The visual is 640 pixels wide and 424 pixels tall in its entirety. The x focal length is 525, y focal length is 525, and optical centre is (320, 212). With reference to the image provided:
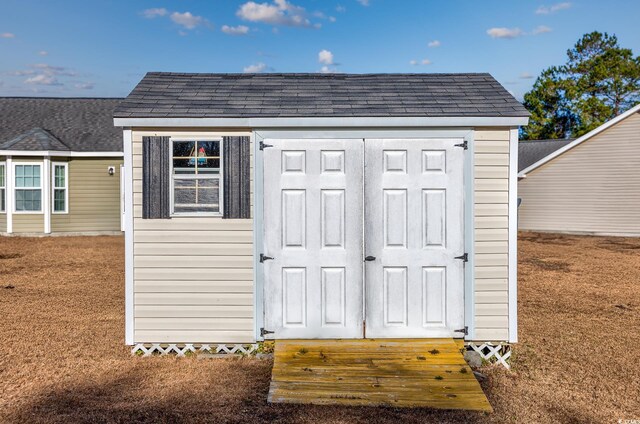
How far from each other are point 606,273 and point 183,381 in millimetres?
11173

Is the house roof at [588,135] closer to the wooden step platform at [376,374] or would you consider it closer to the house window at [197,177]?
the wooden step platform at [376,374]

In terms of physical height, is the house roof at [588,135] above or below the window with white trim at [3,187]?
above

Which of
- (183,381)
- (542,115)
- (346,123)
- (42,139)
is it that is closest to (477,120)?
(346,123)

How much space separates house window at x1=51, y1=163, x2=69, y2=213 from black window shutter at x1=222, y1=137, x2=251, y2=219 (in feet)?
48.7

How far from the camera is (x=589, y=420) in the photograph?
4.75 meters

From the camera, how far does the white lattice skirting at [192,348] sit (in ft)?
20.5

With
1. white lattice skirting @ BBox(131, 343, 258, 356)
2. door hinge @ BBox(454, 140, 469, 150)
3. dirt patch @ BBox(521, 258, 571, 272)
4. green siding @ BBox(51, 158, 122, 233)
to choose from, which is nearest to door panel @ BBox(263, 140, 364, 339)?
white lattice skirting @ BBox(131, 343, 258, 356)

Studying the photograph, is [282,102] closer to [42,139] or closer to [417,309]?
[417,309]

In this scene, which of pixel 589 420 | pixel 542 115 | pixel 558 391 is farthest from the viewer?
pixel 542 115

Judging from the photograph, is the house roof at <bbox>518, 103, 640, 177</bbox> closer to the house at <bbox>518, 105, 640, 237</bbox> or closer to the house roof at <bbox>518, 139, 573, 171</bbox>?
the house at <bbox>518, 105, 640, 237</bbox>

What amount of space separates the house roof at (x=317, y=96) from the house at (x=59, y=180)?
42.5 ft

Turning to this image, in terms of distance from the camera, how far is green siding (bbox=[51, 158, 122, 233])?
62.0 feet

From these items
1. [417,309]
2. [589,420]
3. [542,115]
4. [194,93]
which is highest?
[542,115]

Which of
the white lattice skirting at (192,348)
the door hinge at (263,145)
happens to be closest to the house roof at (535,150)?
the door hinge at (263,145)
